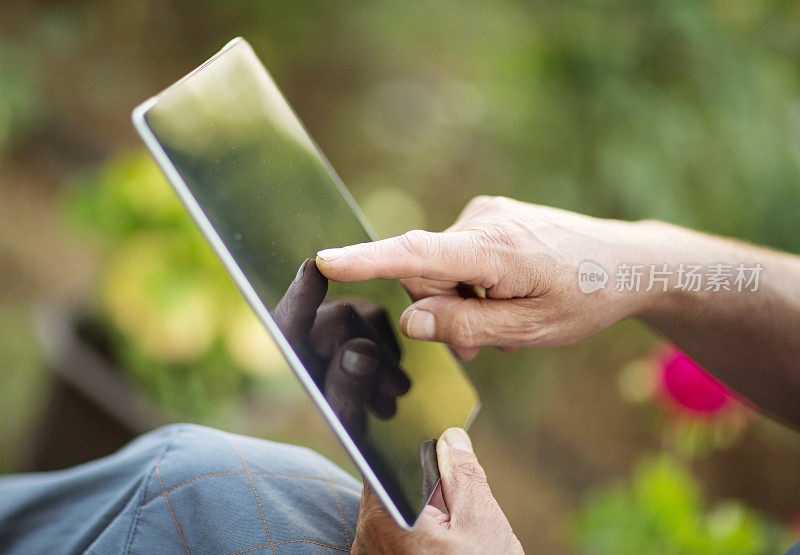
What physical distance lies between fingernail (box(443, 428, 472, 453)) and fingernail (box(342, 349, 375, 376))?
0.27 feet

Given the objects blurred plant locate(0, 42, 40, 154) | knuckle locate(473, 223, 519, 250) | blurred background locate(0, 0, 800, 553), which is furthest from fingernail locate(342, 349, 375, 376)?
blurred plant locate(0, 42, 40, 154)

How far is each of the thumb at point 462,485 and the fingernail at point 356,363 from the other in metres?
0.08

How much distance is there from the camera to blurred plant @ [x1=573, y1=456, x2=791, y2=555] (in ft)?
2.56

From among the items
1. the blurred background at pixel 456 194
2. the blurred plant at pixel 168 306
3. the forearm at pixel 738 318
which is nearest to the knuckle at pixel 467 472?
the forearm at pixel 738 318

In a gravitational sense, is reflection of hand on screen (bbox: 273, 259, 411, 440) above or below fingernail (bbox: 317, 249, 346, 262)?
below

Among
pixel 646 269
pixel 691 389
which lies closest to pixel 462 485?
pixel 646 269

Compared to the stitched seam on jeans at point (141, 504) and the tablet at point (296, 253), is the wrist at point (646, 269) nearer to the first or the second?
the tablet at point (296, 253)

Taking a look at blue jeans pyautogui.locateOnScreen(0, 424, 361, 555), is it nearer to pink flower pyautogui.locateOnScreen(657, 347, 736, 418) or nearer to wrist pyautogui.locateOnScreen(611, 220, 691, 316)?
wrist pyautogui.locateOnScreen(611, 220, 691, 316)

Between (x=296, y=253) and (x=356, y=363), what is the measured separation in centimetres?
7

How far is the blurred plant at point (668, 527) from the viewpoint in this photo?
2.56ft

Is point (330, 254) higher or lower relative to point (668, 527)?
higher

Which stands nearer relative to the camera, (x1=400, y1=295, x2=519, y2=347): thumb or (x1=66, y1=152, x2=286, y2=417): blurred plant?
(x1=400, y1=295, x2=519, y2=347): thumb

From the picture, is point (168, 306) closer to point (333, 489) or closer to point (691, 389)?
point (333, 489)

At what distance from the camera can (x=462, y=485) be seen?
0.39 m
